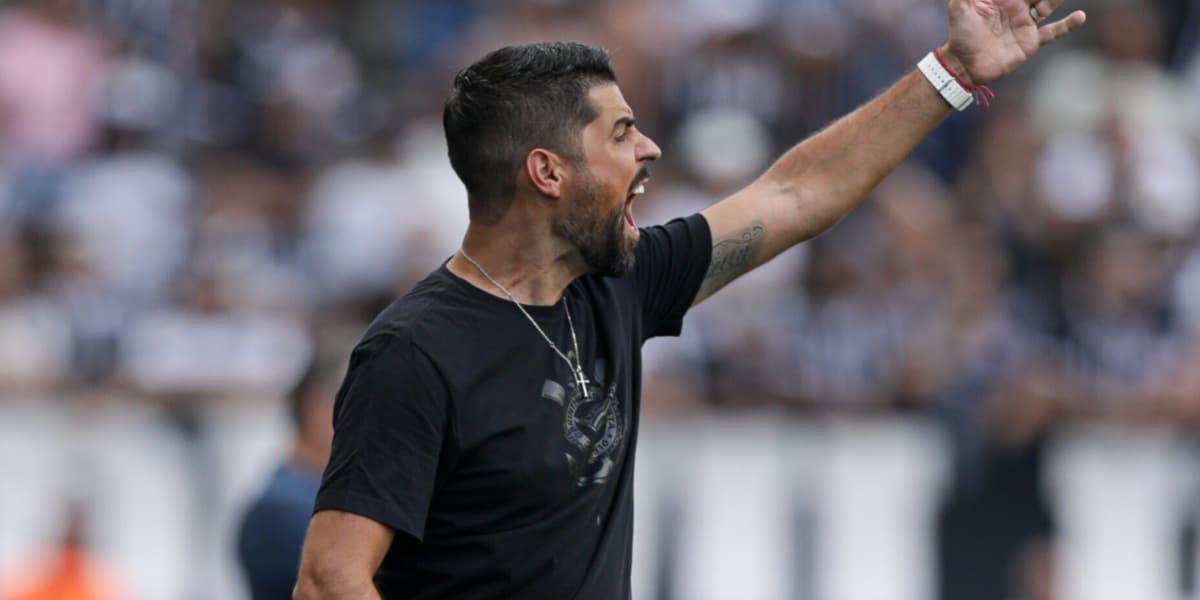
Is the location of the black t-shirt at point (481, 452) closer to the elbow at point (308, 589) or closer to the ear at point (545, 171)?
the elbow at point (308, 589)

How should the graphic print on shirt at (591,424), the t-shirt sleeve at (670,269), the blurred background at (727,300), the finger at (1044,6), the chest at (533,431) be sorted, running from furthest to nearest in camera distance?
the blurred background at (727,300)
the t-shirt sleeve at (670,269)
the finger at (1044,6)
the graphic print on shirt at (591,424)
the chest at (533,431)

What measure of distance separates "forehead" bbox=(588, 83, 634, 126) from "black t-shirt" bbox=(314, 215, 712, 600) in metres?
0.41

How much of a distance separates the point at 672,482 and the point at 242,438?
6.49 feet

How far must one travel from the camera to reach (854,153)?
4641mm

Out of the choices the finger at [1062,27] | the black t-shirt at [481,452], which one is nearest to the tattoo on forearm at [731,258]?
the black t-shirt at [481,452]

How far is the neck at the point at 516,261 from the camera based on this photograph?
4223 millimetres

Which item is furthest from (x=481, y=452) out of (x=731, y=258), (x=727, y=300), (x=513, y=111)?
(x=727, y=300)

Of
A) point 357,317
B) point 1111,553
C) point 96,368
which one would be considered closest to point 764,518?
point 1111,553

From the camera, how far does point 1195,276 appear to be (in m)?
9.61

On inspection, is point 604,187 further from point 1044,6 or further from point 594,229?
point 1044,6

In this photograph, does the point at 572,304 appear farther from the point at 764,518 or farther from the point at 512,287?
the point at 764,518

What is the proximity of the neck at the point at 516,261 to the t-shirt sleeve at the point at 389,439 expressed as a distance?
0.34 m

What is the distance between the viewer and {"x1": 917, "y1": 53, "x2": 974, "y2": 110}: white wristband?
4.53 metres

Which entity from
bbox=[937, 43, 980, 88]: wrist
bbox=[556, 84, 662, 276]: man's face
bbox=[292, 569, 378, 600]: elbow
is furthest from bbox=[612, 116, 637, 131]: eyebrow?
bbox=[292, 569, 378, 600]: elbow
